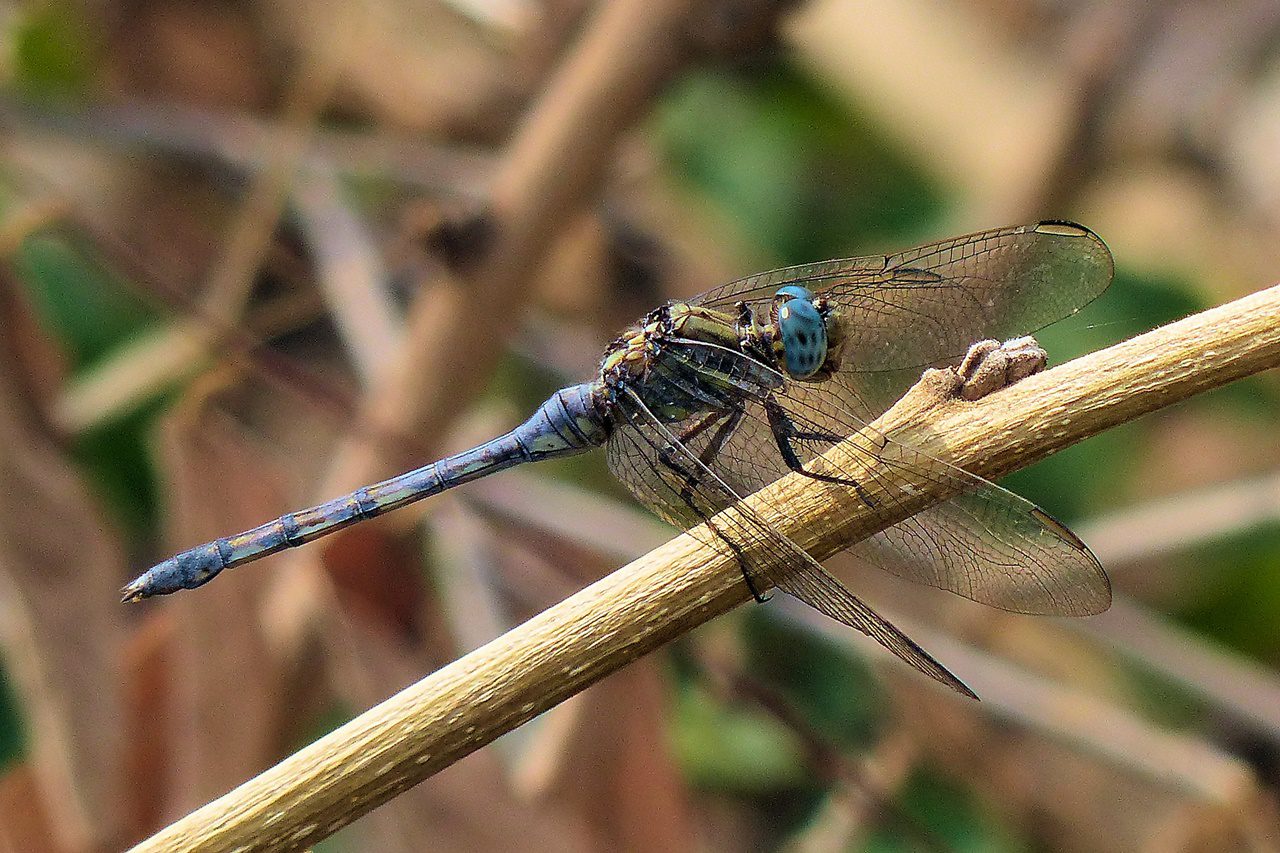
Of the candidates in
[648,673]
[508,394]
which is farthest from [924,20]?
[648,673]

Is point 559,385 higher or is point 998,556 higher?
point 559,385

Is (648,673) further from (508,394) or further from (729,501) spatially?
(508,394)

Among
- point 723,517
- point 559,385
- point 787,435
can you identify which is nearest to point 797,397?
point 787,435

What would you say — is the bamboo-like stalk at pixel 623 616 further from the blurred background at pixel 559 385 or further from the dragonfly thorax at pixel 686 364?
the blurred background at pixel 559 385

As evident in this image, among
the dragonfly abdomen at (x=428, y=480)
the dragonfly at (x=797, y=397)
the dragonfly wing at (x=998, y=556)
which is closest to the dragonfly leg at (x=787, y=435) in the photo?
the dragonfly at (x=797, y=397)

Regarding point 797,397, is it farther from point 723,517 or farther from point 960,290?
point 723,517

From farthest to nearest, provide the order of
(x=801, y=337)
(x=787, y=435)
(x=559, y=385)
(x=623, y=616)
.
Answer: (x=559, y=385) → (x=801, y=337) → (x=787, y=435) → (x=623, y=616)

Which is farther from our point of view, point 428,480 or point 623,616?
point 428,480
